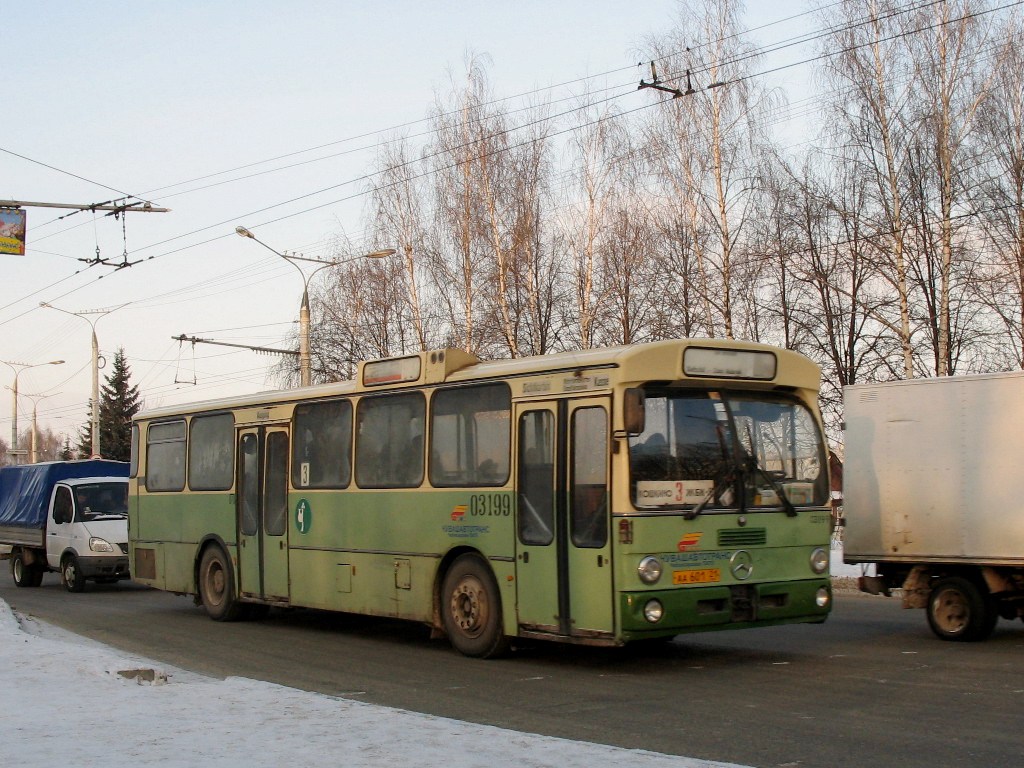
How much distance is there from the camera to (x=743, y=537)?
11.4m

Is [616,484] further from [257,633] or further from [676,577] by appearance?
[257,633]

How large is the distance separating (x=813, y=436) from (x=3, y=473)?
21428 mm

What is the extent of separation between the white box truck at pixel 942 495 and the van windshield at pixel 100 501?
15.3 meters

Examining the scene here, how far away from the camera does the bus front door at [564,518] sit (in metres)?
11.0

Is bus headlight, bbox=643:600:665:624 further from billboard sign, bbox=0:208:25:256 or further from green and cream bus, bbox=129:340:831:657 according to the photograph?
billboard sign, bbox=0:208:25:256

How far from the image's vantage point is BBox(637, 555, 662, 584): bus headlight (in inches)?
422

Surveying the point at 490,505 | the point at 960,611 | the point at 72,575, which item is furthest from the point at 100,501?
the point at 960,611

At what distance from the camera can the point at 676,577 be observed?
10.9 m

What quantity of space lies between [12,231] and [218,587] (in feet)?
28.7

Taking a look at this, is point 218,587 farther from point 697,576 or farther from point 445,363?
point 697,576

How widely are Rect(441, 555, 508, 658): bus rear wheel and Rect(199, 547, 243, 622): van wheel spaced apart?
4.86 m

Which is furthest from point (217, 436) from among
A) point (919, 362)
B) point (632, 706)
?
point (919, 362)

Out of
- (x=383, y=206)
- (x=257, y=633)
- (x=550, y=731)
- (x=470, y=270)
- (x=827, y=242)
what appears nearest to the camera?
(x=550, y=731)

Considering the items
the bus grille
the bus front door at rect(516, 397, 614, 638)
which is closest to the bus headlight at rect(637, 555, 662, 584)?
the bus front door at rect(516, 397, 614, 638)
